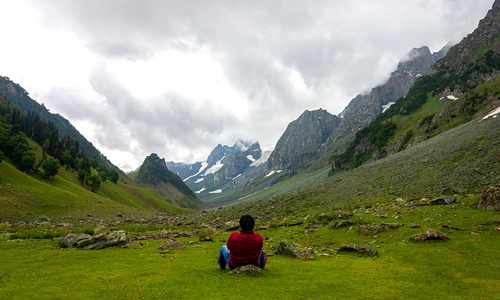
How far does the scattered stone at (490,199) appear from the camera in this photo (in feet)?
61.1

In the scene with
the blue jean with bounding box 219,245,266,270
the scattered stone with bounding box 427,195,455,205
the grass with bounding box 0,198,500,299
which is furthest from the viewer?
the scattered stone with bounding box 427,195,455,205

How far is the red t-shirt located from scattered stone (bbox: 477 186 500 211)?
20588 millimetres

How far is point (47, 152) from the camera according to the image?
132 meters

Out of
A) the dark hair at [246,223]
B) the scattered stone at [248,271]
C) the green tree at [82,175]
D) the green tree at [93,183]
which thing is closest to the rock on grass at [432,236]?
the scattered stone at [248,271]

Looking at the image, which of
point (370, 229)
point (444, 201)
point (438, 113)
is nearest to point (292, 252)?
point (370, 229)

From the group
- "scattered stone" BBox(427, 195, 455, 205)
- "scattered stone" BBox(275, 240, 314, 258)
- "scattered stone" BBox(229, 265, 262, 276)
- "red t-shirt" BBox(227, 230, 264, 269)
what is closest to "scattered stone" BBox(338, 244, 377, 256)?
"scattered stone" BBox(275, 240, 314, 258)

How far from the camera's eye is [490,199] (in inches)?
754

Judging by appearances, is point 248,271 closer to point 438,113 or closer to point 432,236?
point 432,236

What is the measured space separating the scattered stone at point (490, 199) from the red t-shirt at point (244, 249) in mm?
20588

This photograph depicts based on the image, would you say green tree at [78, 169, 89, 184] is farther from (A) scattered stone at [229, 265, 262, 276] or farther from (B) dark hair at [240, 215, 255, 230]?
(A) scattered stone at [229, 265, 262, 276]

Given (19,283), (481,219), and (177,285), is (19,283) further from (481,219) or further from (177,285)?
(481,219)

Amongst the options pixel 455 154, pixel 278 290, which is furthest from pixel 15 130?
pixel 455 154

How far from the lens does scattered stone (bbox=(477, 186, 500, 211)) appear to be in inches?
733

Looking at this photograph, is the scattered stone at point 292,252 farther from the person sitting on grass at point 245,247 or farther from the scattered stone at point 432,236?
the scattered stone at point 432,236
